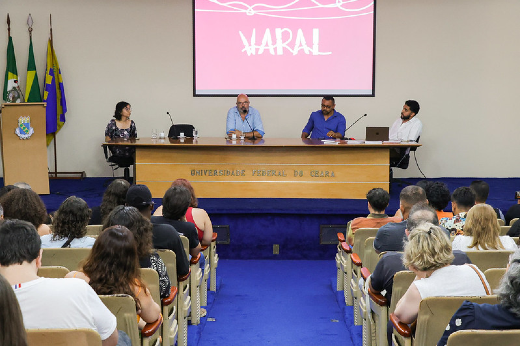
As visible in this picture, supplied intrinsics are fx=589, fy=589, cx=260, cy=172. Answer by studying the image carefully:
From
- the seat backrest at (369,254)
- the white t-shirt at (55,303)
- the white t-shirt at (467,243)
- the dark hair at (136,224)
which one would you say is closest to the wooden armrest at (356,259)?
the seat backrest at (369,254)

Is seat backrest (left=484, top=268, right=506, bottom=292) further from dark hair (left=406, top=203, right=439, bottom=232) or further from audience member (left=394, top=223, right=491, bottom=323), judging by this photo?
dark hair (left=406, top=203, right=439, bottom=232)

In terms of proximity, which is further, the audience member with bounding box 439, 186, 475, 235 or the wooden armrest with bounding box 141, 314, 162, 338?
the audience member with bounding box 439, 186, 475, 235

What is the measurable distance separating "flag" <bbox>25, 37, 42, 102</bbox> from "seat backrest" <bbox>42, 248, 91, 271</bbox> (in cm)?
600

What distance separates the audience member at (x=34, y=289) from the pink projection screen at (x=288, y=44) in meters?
6.90

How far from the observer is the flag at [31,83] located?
8578 millimetres

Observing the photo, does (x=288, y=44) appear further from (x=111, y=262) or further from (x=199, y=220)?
(x=111, y=262)

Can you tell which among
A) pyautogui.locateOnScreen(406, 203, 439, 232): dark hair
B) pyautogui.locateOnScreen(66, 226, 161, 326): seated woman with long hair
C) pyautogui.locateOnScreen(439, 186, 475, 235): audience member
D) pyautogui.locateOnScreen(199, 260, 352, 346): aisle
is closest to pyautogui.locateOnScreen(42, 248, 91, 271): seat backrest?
pyautogui.locateOnScreen(66, 226, 161, 326): seated woman with long hair

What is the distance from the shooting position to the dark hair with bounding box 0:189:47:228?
3.59 m

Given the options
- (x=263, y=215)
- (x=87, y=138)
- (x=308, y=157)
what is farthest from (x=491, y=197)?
(x=87, y=138)

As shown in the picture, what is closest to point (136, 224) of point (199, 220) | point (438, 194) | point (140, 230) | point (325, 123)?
point (140, 230)

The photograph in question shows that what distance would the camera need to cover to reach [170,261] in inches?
134

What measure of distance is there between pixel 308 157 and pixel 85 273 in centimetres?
451

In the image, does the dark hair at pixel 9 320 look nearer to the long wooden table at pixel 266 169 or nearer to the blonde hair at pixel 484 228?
the blonde hair at pixel 484 228

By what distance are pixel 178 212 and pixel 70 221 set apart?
2.65 feet
